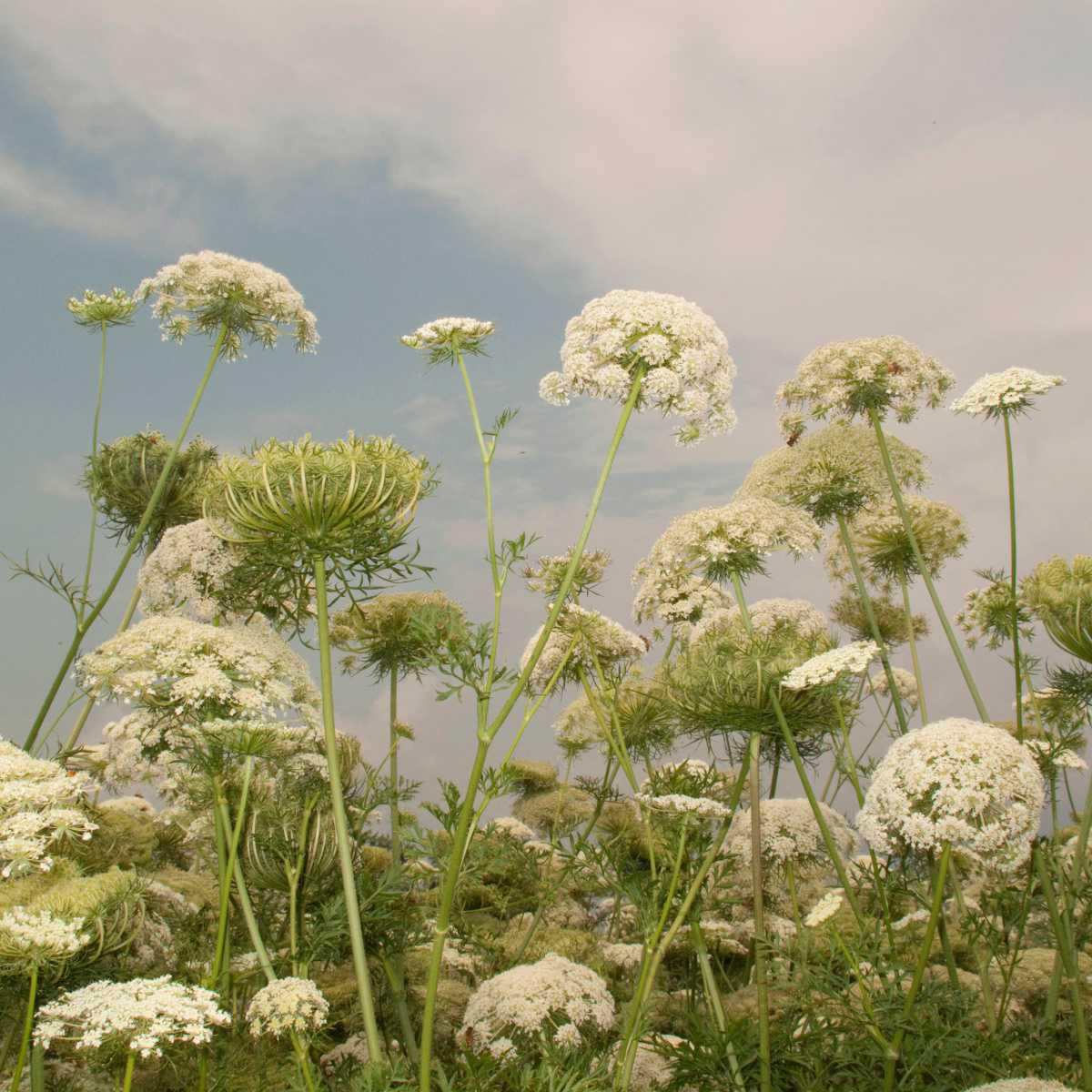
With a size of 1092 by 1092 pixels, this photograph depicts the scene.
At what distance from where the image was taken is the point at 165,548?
8180mm

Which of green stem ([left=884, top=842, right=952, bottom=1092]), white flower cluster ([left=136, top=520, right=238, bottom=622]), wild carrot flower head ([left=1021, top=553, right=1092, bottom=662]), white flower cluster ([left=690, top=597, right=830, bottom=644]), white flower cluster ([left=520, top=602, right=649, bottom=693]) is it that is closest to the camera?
green stem ([left=884, top=842, right=952, bottom=1092])

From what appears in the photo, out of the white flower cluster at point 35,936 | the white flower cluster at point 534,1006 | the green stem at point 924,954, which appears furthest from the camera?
the white flower cluster at point 534,1006

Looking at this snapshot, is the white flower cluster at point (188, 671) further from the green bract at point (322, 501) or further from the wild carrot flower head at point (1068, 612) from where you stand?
the wild carrot flower head at point (1068, 612)

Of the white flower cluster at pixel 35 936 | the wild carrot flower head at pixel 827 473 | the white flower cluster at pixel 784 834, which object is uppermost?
the wild carrot flower head at pixel 827 473

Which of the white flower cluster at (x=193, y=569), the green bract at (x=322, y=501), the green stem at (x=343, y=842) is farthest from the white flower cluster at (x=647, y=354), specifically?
the white flower cluster at (x=193, y=569)

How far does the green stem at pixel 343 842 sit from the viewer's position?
18.1ft

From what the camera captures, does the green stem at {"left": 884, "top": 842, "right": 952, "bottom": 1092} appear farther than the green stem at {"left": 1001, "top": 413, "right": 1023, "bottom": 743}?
No

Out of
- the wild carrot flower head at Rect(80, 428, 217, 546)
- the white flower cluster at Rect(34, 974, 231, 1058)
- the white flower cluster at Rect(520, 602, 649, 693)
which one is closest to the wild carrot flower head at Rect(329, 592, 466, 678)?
the white flower cluster at Rect(520, 602, 649, 693)

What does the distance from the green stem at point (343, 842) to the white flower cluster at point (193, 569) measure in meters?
1.64

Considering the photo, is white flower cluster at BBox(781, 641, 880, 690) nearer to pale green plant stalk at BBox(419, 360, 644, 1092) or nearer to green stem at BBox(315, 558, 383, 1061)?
pale green plant stalk at BBox(419, 360, 644, 1092)

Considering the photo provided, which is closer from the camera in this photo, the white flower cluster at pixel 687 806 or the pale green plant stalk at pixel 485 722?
the pale green plant stalk at pixel 485 722

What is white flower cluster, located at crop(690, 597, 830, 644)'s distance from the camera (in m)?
9.82

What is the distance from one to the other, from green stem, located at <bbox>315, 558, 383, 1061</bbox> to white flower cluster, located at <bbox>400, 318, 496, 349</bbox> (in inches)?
69.6

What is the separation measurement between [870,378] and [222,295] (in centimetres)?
727
